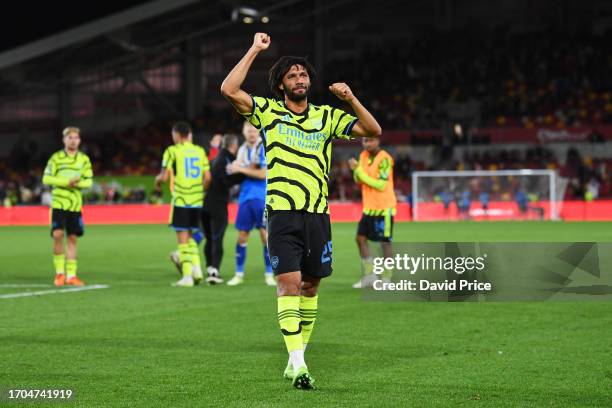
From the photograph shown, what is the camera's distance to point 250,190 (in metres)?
13.5

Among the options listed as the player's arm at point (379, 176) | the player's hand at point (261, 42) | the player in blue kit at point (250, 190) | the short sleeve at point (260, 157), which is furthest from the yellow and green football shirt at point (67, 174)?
the player's hand at point (261, 42)

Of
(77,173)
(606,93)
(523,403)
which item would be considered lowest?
(523,403)

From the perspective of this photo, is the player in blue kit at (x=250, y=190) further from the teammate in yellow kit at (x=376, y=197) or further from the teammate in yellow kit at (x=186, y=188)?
the teammate in yellow kit at (x=376, y=197)

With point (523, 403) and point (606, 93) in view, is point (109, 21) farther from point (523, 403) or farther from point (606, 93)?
point (523, 403)

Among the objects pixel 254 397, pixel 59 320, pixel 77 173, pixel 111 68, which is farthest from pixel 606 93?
pixel 254 397

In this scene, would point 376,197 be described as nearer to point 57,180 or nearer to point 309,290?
point 57,180

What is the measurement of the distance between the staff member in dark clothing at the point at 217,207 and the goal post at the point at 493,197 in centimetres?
2019

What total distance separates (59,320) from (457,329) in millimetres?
3879

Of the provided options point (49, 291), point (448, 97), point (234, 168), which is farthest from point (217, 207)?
point (448, 97)

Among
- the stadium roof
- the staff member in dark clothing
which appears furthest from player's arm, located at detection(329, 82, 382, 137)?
the stadium roof

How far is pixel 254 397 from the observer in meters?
6.00

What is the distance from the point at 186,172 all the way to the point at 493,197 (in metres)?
21.4

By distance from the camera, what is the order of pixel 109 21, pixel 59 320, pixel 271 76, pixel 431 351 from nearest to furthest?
pixel 271 76
pixel 431 351
pixel 59 320
pixel 109 21

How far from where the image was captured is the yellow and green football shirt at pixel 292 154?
21.5 feet
